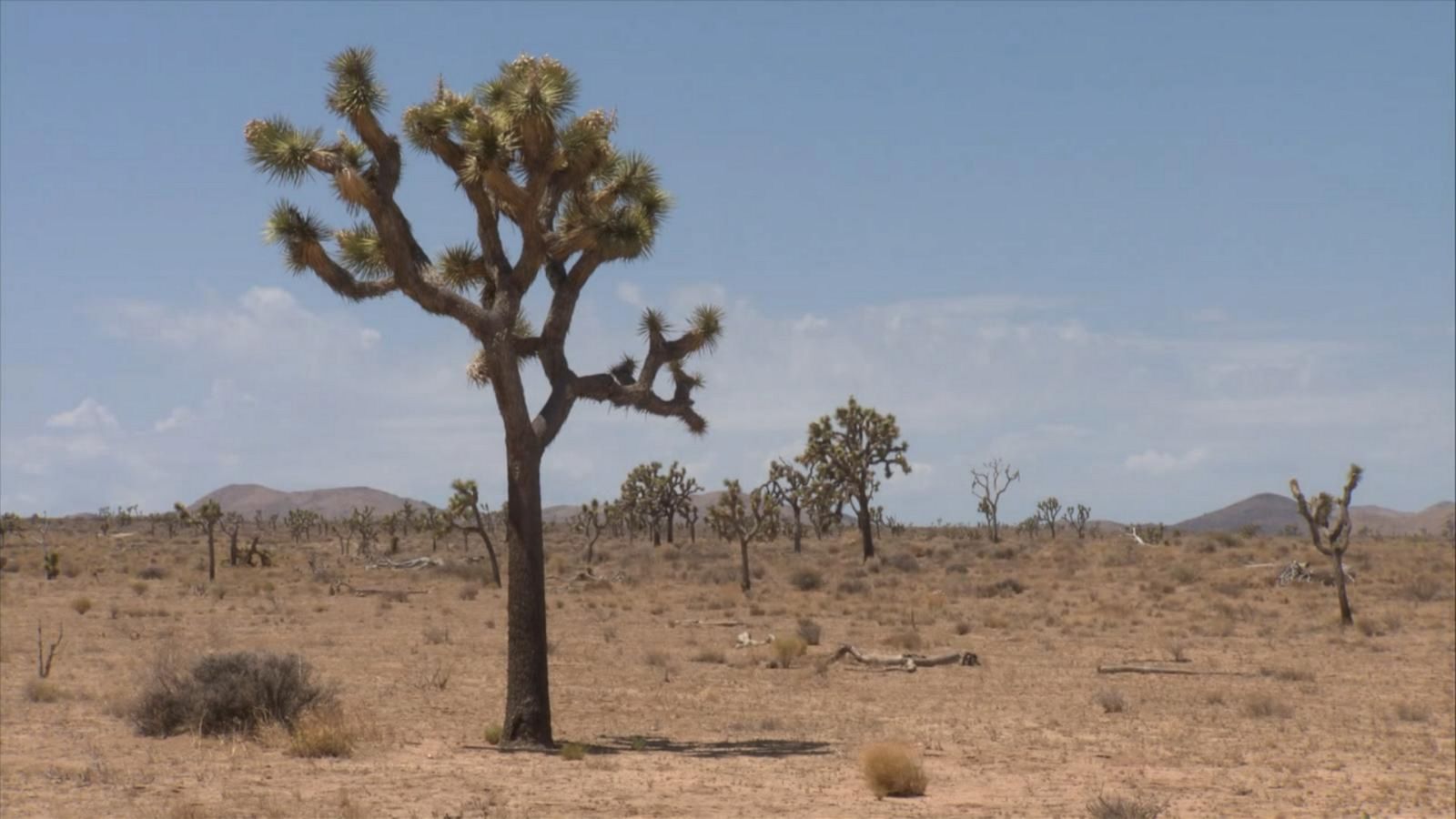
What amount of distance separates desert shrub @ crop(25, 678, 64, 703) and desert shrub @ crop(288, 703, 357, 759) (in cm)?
539

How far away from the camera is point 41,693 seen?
1747cm

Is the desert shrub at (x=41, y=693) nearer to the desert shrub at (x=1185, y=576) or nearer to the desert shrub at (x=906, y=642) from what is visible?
the desert shrub at (x=906, y=642)

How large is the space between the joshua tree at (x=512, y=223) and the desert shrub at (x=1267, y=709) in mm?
8776

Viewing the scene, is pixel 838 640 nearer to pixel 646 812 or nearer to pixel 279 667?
pixel 279 667

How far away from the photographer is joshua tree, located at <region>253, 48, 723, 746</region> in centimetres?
1409

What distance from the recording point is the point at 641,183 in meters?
15.3

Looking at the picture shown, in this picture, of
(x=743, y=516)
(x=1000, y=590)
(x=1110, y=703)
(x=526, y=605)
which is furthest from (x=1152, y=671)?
(x=743, y=516)

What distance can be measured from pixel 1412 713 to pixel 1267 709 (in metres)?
1.70

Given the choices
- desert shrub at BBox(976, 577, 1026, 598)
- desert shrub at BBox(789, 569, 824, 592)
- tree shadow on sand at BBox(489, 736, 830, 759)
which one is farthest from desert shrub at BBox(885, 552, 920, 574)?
tree shadow on sand at BBox(489, 736, 830, 759)

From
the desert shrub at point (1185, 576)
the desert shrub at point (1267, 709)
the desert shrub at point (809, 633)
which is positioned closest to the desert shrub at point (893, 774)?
the desert shrub at point (1267, 709)

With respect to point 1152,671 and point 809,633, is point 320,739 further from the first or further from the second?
point 809,633

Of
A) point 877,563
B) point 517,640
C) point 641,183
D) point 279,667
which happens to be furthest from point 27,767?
point 877,563

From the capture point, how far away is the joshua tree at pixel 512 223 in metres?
14.1

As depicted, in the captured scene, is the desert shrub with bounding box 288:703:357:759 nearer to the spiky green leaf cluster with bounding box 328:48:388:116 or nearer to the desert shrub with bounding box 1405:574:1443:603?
the spiky green leaf cluster with bounding box 328:48:388:116
